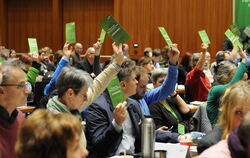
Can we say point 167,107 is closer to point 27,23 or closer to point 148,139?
point 148,139

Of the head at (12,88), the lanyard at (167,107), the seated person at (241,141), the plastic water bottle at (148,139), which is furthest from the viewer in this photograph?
the lanyard at (167,107)

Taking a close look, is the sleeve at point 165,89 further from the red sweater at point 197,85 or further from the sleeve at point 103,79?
the red sweater at point 197,85

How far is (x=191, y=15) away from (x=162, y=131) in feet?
32.3

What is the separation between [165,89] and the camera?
4.93 m

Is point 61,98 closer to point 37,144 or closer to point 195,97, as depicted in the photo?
point 37,144

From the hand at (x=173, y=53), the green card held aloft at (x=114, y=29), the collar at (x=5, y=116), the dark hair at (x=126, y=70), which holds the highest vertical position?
the green card held aloft at (x=114, y=29)

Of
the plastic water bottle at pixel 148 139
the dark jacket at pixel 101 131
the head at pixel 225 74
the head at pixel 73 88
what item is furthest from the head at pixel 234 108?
the head at pixel 225 74

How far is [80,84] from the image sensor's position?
11.6 ft

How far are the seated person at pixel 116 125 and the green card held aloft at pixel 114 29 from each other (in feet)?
0.90

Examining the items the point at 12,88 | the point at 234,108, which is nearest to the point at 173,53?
the point at 234,108

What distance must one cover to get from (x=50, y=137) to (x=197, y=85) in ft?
18.7

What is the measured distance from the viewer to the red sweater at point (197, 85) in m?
7.30

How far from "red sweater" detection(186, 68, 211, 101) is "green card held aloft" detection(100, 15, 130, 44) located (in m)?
3.35

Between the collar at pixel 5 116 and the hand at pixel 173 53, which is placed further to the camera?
the hand at pixel 173 53
